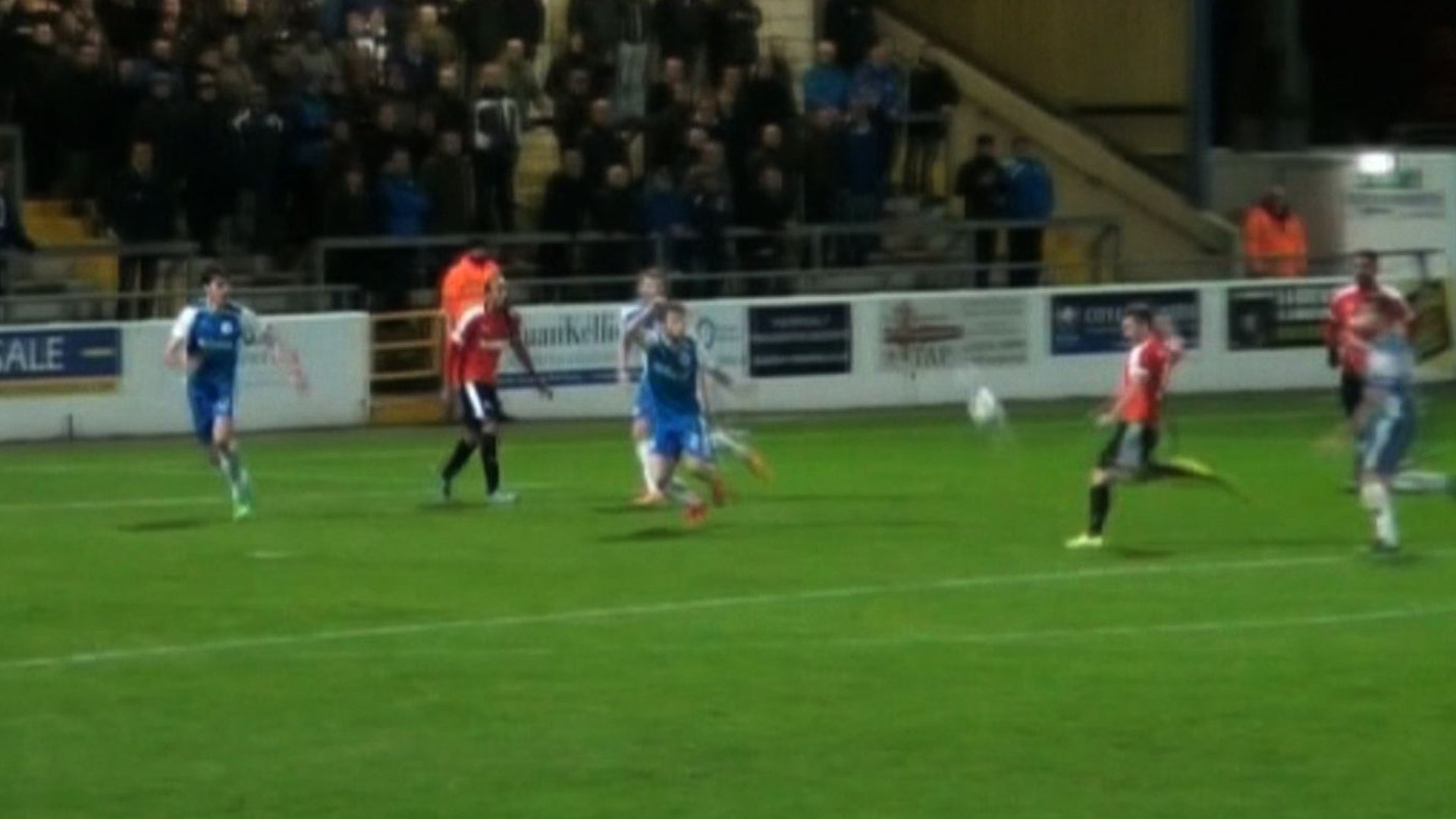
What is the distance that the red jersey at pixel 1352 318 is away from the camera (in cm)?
2692

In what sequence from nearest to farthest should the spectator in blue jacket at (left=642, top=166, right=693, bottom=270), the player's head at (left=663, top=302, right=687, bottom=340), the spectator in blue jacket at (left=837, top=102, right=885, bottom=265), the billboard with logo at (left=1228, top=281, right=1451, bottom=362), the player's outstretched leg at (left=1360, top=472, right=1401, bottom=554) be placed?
the player's outstretched leg at (left=1360, top=472, right=1401, bottom=554), the player's head at (left=663, top=302, right=687, bottom=340), the spectator in blue jacket at (left=642, top=166, right=693, bottom=270), the spectator in blue jacket at (left=837, top=102, right=885, bottom=265), the billboard with logo at (left=1228, top=281, right=1451, bottom=362)

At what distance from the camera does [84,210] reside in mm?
40906

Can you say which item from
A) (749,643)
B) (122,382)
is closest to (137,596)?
(749,643)

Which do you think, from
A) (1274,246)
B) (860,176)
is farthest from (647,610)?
(1274,246)

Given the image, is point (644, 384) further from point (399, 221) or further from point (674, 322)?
point (399, 221)

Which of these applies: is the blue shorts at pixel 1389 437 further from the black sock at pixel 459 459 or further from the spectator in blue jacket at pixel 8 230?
the spectator in blue jacket at pixel 8 230

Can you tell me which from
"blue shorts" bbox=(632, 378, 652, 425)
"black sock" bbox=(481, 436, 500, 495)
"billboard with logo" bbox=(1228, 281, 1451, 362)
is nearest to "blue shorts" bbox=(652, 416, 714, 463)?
"blue shorts" bbox=(632, 378, 652, 425)

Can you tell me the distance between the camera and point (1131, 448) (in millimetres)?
27906

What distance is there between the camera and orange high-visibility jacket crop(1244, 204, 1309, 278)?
45.8 metres

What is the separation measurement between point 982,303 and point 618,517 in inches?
519

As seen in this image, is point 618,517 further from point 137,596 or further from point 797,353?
point 797,353

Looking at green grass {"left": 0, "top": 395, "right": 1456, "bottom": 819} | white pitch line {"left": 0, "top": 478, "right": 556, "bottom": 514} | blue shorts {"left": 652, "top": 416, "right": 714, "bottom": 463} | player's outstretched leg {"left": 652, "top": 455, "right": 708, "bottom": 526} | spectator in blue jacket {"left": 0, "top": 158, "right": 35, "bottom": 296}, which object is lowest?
green grass {"left": 0, "top": 395, "right": 1456, "bottom": 819}

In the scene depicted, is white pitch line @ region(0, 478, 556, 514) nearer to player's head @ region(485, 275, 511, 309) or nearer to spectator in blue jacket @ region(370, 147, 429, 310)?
player's head @ region(485, 275, 511, 309)

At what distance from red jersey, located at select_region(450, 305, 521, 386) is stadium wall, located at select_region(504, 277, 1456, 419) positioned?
848 cm
